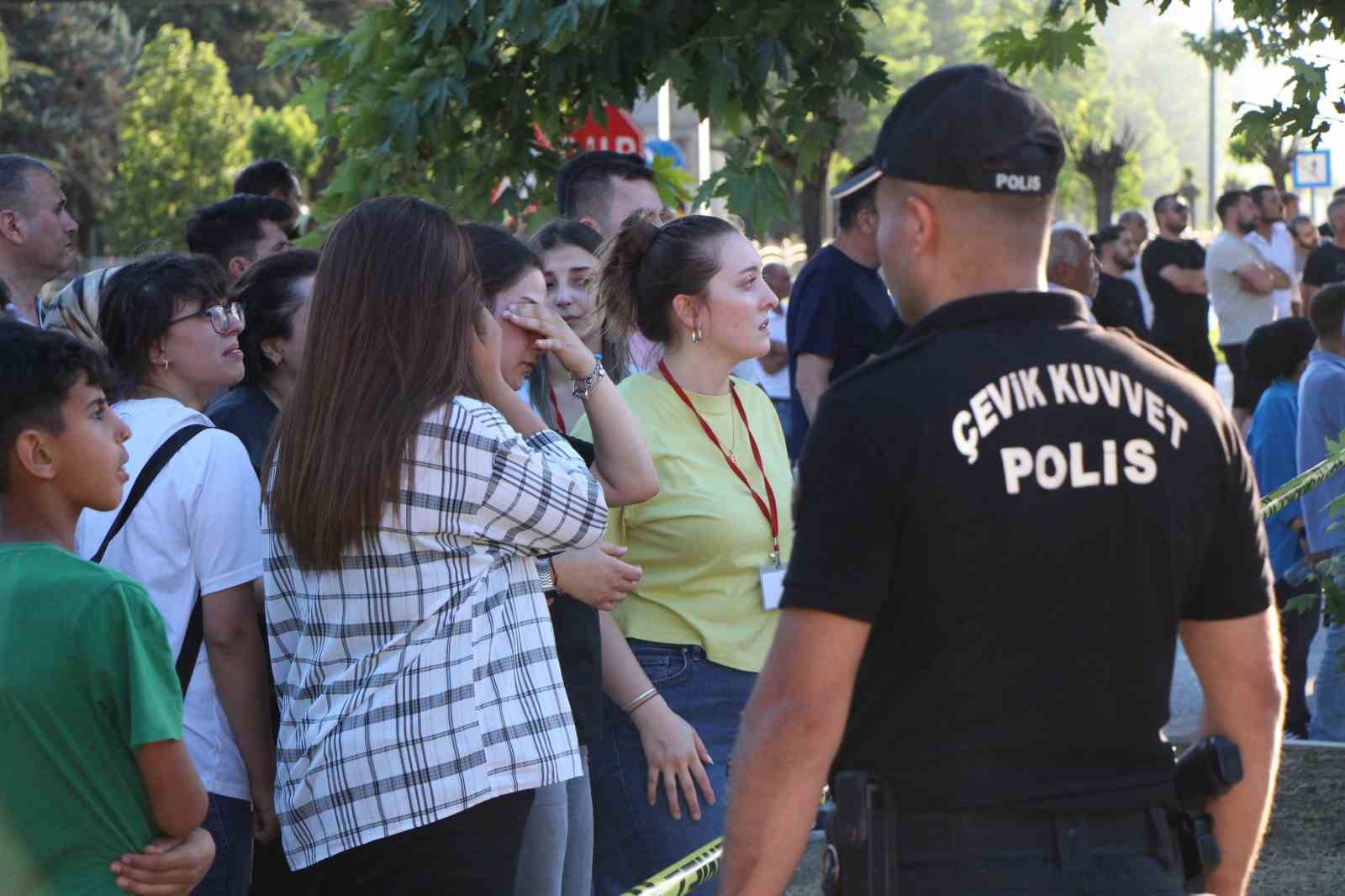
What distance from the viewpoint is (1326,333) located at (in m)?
6.92

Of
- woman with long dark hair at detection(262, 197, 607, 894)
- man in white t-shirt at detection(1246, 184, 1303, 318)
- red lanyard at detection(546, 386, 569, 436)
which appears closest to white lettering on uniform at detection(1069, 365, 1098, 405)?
woman with long dark hair at detection(262, 197, 607, 894)

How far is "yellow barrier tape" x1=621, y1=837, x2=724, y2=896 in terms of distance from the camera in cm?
303

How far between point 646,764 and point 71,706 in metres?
1.60

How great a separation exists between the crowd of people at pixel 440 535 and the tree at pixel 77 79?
47.0 metres

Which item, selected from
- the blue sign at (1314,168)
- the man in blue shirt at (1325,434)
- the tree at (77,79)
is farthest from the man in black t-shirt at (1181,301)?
the tree at (77,79)

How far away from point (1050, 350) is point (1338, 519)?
4.41m

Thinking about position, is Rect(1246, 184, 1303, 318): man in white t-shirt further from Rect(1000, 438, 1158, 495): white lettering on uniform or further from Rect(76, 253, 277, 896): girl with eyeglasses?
Rect(1000, 438, 1158, 495): white lettering on uniform

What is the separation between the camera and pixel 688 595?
154 inches

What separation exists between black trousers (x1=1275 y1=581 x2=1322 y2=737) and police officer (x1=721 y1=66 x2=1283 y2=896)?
525 cm

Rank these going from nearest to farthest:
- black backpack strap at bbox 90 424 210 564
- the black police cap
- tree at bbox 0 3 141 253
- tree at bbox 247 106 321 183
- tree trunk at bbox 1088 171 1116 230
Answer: the black police cap → black backpack strap at bbox 90 424 210 564 → tree trunk at bbox 1088 171 1116 230 → tree at bbox 247 106 321 183 → tree at bbox 0 3 141 253

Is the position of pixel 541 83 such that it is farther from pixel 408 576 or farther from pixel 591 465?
pixel 408 576

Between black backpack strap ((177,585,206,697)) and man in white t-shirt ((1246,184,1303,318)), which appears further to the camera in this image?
man in white t-shirt ((1246,184,1303,318))

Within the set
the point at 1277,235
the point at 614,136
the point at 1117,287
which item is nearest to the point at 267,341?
the point at 614,136

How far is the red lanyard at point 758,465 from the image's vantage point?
395 cm
